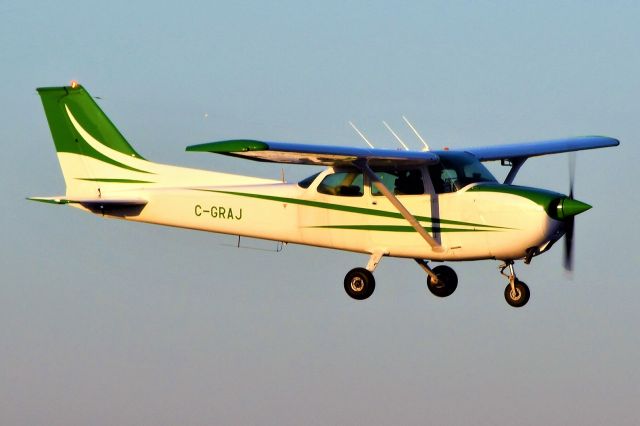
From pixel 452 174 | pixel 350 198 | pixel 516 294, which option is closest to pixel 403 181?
pixel 452 174

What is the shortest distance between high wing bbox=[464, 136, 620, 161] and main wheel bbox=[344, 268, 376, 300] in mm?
3302

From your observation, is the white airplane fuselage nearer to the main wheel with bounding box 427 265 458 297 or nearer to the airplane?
the airplane

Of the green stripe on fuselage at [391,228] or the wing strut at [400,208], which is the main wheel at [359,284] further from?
the wing strut at [400,208]

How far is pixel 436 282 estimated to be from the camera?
28.1 meters

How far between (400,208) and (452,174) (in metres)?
1.03

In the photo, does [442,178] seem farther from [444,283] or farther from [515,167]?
[515,167]

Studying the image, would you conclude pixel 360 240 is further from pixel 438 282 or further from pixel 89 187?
pixel 89 187

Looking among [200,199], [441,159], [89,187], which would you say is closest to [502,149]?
[441,159]

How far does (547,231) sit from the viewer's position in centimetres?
2572

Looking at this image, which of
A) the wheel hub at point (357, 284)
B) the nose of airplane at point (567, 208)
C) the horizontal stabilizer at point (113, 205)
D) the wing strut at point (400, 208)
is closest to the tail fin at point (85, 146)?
the horizontal stabilizer at point (113, 205)

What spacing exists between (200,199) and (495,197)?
565cm

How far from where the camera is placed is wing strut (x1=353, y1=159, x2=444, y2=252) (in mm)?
26547

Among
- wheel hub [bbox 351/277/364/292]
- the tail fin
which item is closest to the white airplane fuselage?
the tail fin

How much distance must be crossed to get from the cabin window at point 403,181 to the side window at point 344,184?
466 millimetres
